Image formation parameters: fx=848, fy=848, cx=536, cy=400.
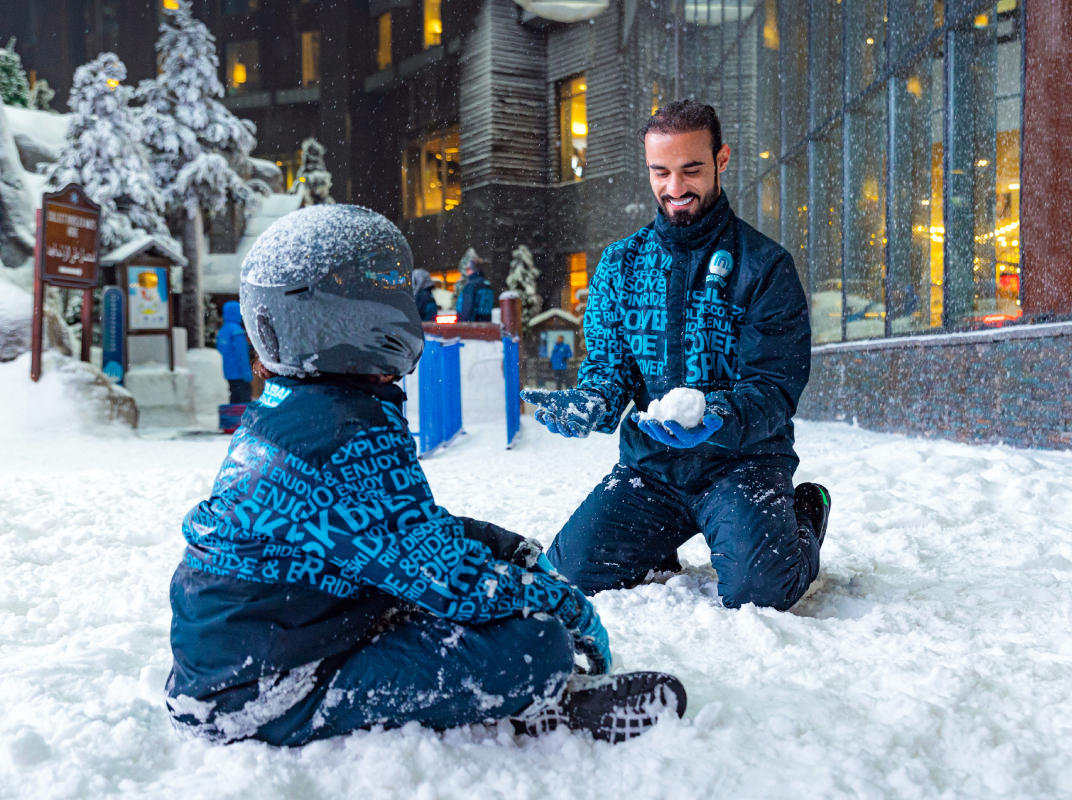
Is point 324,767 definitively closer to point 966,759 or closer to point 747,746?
point 747,746

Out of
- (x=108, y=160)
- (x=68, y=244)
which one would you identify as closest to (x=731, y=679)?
(x=68, y=244)

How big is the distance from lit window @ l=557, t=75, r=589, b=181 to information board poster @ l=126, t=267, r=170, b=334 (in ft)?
43.4

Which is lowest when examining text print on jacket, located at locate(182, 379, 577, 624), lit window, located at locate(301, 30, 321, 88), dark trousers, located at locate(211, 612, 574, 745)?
dark trousers, located at locate(211, 612, 574, 745)

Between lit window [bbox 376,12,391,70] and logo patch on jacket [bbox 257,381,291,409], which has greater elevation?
lit window [bbox 376,12,391,70]

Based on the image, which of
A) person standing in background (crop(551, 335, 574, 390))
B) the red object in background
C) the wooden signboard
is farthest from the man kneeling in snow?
person standing in background (crop(551, 335, 574, 390))

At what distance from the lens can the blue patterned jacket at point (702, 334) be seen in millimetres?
2764

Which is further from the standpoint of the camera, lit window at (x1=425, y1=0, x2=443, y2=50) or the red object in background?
lit window at (x1=425, y1=0, x2=443, y2=50)

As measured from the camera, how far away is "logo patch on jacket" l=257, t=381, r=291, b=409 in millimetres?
1631

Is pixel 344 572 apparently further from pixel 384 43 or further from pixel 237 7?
pixel 237 7

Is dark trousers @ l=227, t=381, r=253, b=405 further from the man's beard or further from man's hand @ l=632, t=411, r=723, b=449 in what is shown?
man's hand @ l=632, t=411, r=723, b=449

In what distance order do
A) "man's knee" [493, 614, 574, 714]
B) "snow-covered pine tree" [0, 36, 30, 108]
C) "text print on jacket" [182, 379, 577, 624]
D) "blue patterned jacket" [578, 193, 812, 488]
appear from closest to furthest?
"text print on jacket" [182, 379, 577, 624]
"man's knee" [493, 614, 574, 714]
"blue patterned jacket" [578, 193, 812, 488]
"snow-covered pine tree" [0, 36, 30, 108]

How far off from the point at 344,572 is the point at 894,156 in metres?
8.32

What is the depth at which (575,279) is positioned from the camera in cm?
2533

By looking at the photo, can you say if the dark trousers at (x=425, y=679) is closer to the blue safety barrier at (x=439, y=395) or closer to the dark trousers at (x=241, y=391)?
the blue safety barrier at (x=439, y=395)
